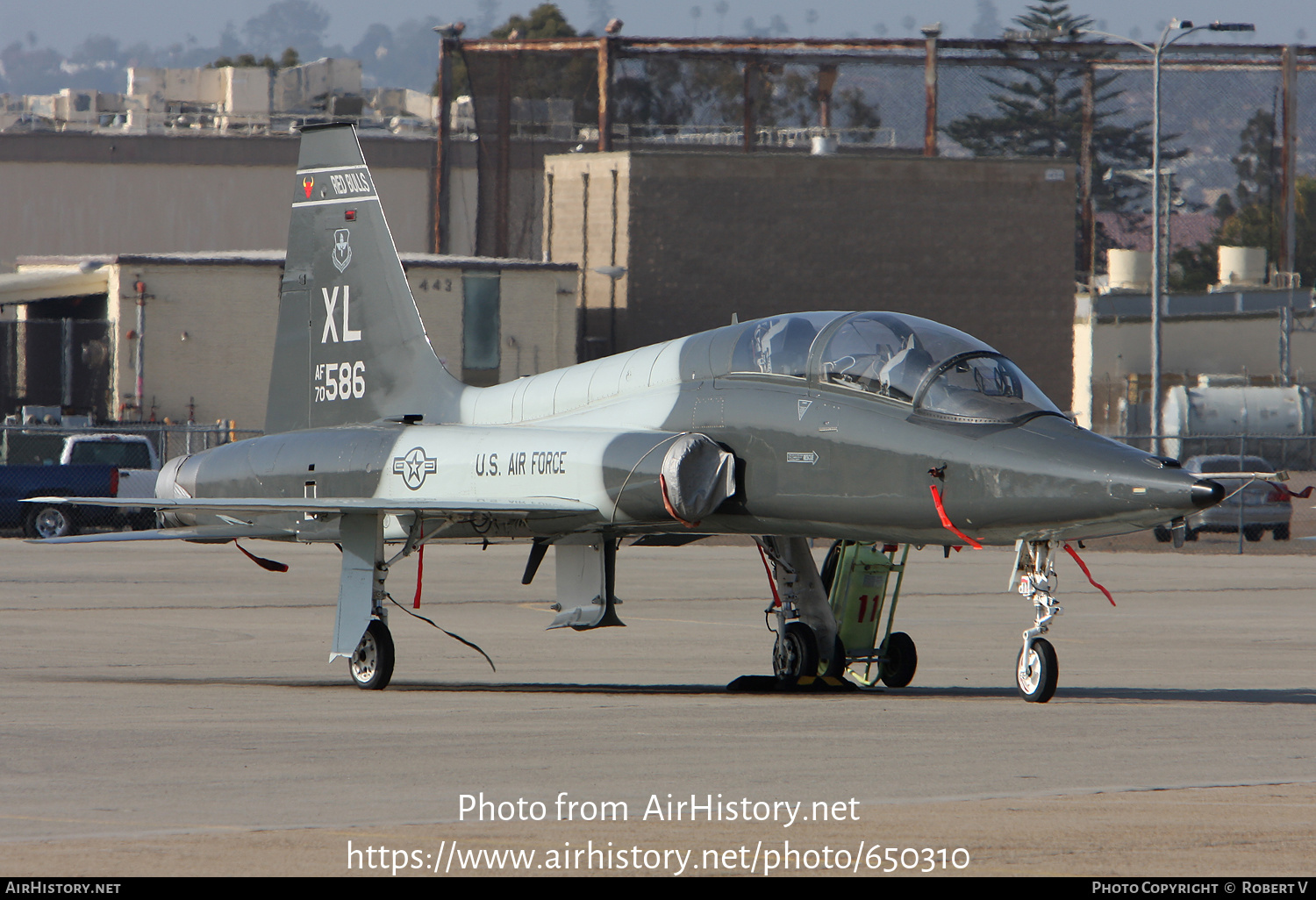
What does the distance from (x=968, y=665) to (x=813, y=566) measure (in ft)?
9.19

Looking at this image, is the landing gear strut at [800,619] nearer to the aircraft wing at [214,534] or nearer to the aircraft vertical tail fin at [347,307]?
the aircraft vertical tail fin at [347,307]

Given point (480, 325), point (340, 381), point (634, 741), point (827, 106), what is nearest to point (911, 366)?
point (634, 741)

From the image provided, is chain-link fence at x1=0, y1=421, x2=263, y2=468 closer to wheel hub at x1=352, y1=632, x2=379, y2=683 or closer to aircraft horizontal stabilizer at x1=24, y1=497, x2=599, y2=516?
aircraft horizontal stabilizer at x1=24, y1=497, x2=599, y2=516

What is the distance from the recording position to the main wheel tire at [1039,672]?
12758 mm

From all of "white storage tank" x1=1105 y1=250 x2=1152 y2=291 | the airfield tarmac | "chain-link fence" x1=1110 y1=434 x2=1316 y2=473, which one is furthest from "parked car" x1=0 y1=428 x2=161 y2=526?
"white storage tank" x1=1105 y1=250 x2=1152 y2=291

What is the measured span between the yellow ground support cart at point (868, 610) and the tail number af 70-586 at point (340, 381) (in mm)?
5328

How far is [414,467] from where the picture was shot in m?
15.7

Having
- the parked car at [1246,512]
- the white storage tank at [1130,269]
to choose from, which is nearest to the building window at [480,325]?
the parked car at [1246,512]

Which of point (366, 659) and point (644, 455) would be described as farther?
point (366, 659)

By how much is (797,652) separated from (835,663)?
1.24ft

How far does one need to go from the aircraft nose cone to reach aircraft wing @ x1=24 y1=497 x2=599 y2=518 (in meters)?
4.81

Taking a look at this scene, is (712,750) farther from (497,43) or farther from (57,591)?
(497,43)

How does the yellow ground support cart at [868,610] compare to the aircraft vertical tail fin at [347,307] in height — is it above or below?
below

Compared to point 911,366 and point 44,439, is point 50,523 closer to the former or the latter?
point 44,439
